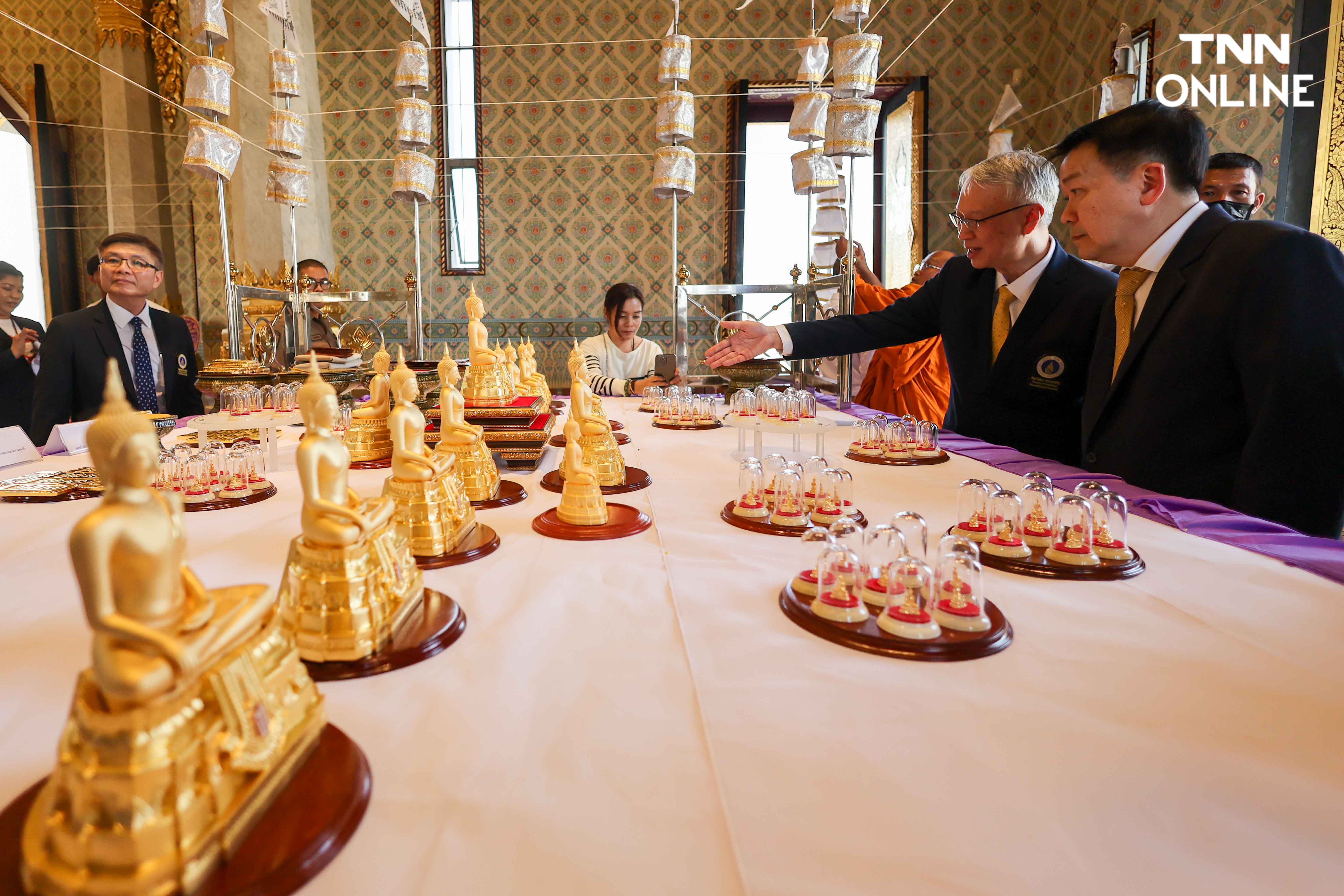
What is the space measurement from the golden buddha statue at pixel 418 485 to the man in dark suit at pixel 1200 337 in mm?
1581

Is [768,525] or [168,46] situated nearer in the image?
[768,525]

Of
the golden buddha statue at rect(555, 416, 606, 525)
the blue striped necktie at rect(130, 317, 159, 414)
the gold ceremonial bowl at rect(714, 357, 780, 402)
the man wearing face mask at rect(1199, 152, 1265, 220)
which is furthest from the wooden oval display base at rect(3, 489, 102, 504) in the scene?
the man wearing face mask at rect(1199, 152, 1265, 220)

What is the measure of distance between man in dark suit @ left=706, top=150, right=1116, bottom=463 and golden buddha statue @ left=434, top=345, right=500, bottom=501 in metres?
1.29

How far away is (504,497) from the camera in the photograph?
132 cm

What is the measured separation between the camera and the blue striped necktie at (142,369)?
263 cm

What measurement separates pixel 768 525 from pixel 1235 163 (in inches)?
120

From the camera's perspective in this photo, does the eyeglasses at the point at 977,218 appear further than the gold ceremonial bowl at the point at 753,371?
No

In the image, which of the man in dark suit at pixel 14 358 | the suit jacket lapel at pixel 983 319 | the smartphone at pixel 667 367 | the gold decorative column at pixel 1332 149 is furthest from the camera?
the smartphone at pixel 667 367

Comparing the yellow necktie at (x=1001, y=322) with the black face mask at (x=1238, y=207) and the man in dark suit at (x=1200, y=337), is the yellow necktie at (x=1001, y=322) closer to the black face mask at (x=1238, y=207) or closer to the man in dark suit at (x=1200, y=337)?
the man in dark suit at (x=1200, y=337)

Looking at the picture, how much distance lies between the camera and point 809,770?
539 millimetres

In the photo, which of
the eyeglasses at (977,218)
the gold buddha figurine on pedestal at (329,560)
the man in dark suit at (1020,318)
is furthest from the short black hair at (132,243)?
the eyeglasses at (977,218)

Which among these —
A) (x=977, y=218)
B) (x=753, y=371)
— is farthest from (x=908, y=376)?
(x=977, y=218)

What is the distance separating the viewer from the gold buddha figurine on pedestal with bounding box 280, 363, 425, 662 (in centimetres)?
64

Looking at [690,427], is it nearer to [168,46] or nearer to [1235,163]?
[1235,163]
